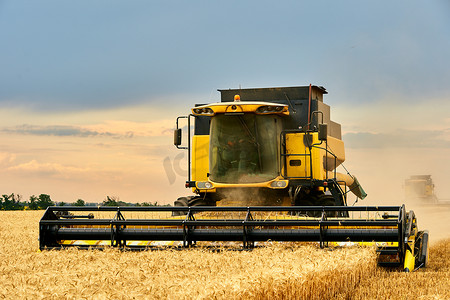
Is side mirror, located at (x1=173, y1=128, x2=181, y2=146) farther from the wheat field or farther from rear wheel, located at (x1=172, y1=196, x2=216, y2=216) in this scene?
the wheat field

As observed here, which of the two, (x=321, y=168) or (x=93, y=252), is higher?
(x=321, y=168)

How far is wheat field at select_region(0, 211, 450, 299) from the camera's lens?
4.36m

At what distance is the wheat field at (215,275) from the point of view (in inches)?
172

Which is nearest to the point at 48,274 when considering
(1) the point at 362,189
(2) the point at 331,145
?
(2) the point at 331,145

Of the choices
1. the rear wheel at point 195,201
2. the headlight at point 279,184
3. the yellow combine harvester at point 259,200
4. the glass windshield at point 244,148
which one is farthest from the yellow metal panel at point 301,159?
the rear wheel at point 195,201

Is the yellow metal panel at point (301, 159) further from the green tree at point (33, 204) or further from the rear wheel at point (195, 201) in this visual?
the green tree at point (33, 204)

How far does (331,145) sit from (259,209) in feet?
12.4

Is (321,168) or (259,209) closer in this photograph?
(259,209)

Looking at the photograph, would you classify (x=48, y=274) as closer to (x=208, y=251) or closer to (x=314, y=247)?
(x=208, y=251)

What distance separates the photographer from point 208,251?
686 centimetres

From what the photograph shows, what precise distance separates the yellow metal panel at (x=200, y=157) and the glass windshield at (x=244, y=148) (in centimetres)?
45

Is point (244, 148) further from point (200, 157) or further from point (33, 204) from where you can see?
point (33, 204)

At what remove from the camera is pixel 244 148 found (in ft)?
30.1

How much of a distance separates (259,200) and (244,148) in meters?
0.83
